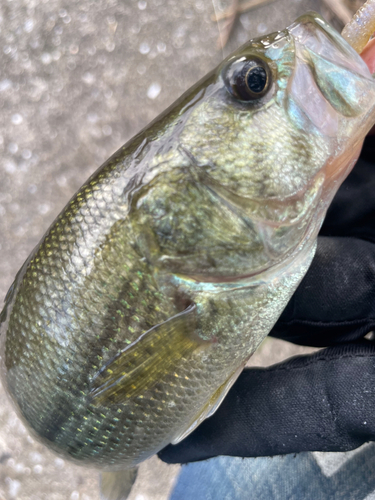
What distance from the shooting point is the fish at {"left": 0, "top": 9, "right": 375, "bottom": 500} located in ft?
2.60

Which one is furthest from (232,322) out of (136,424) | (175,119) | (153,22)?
(153,22)

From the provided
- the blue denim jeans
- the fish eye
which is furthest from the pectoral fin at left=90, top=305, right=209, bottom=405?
the blue denim jeans

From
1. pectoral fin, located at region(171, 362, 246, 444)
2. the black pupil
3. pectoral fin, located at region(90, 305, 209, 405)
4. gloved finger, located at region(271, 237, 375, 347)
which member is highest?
the black pupil

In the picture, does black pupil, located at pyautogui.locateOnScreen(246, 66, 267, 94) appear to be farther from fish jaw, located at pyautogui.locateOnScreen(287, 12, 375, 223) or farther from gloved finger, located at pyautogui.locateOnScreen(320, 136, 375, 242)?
gloved finger, located at pyautogui.locateOnScreen(320, 136, 375, 242)

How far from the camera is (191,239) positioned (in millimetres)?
824

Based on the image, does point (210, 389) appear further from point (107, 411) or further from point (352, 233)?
point (352, 233)

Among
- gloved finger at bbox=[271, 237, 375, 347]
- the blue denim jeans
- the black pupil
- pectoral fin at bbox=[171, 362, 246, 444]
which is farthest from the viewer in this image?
the blue denim jeans

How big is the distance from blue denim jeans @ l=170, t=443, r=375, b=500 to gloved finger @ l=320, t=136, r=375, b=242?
92cm

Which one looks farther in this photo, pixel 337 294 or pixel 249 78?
pixel 337 294

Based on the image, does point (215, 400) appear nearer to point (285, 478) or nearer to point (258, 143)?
point (258, 143)

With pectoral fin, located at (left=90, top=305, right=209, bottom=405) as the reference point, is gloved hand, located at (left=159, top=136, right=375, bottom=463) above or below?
below

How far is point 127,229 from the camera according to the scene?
84 cm

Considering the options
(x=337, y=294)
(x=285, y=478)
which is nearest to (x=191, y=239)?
(x=337, y=294)

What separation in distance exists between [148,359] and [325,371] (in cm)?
65
